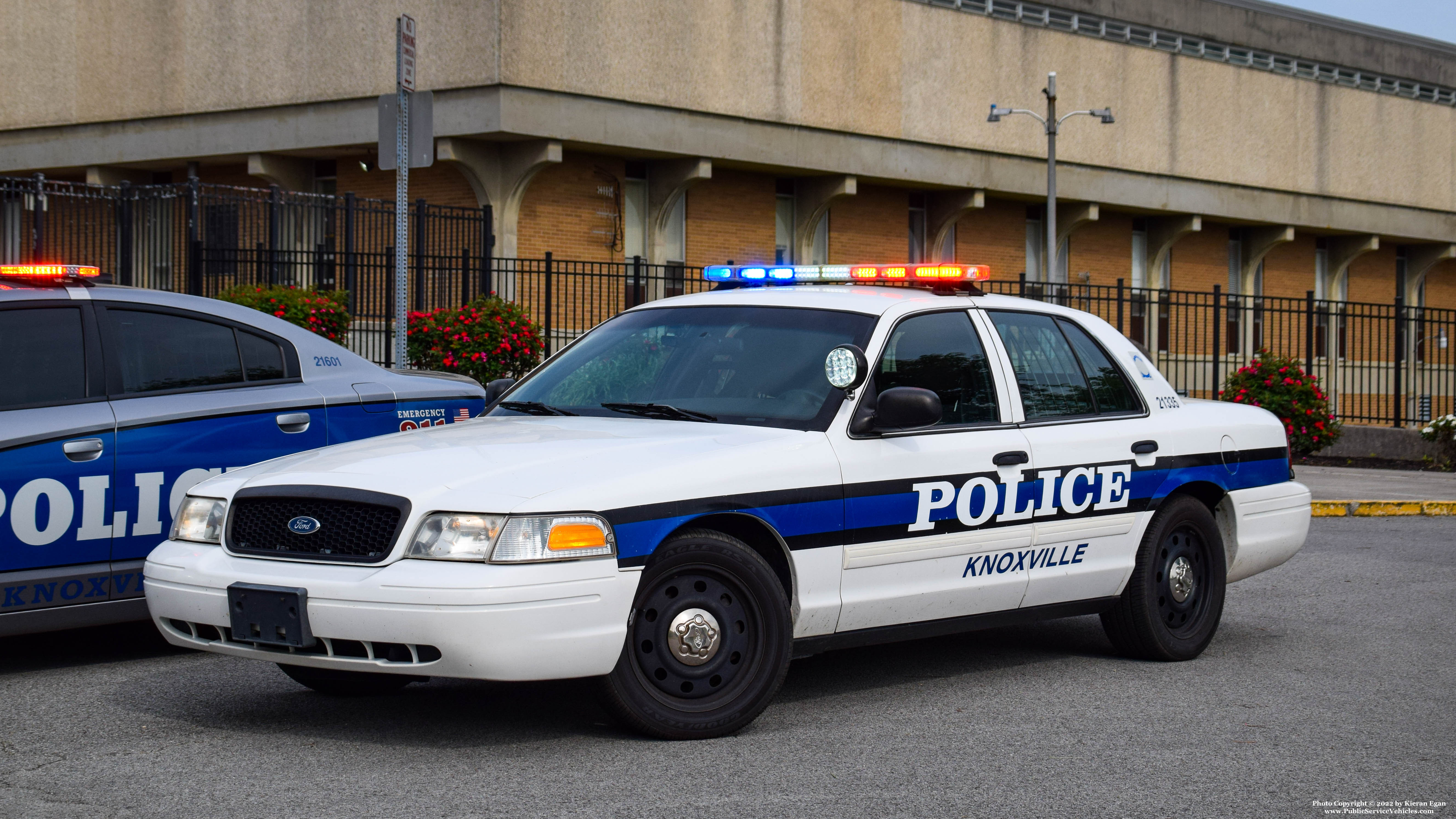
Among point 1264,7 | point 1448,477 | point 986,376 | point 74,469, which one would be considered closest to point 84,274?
point 74,469

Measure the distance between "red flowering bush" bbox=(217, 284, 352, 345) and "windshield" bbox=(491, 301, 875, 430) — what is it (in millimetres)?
9410

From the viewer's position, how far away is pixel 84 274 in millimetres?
7121

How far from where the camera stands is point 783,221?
3077cm

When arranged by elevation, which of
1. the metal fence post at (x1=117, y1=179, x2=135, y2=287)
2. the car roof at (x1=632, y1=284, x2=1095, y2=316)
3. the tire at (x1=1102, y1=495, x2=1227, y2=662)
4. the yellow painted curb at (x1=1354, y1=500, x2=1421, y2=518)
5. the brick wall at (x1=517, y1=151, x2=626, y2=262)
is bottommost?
the yellow painted curb at (x1=1354, y1=500, x2=1421, y2=518)

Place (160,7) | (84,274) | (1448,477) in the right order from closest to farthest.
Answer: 1. (84,274)
2. (1448,477)
3. (160,7)

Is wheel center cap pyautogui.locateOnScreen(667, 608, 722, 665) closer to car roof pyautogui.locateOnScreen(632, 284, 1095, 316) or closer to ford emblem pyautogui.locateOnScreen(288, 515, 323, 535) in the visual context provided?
ford emblem pyautogui.locateOnScreen(288, 515, 323, 535)

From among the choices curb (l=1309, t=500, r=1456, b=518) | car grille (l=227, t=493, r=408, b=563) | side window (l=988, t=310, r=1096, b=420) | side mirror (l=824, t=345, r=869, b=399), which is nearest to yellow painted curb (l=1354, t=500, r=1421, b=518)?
curb (l=1309, t=500, r=1456, b=518)

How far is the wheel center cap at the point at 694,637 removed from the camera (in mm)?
5395

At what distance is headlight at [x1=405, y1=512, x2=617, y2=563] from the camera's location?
16.6 feet

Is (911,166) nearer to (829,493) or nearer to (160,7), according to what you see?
(160,7)

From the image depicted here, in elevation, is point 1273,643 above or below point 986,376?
below

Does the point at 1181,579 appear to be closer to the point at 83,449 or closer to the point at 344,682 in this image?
the point at 344,682

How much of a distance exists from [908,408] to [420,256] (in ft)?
48.6

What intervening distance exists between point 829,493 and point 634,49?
21608 millimetres
